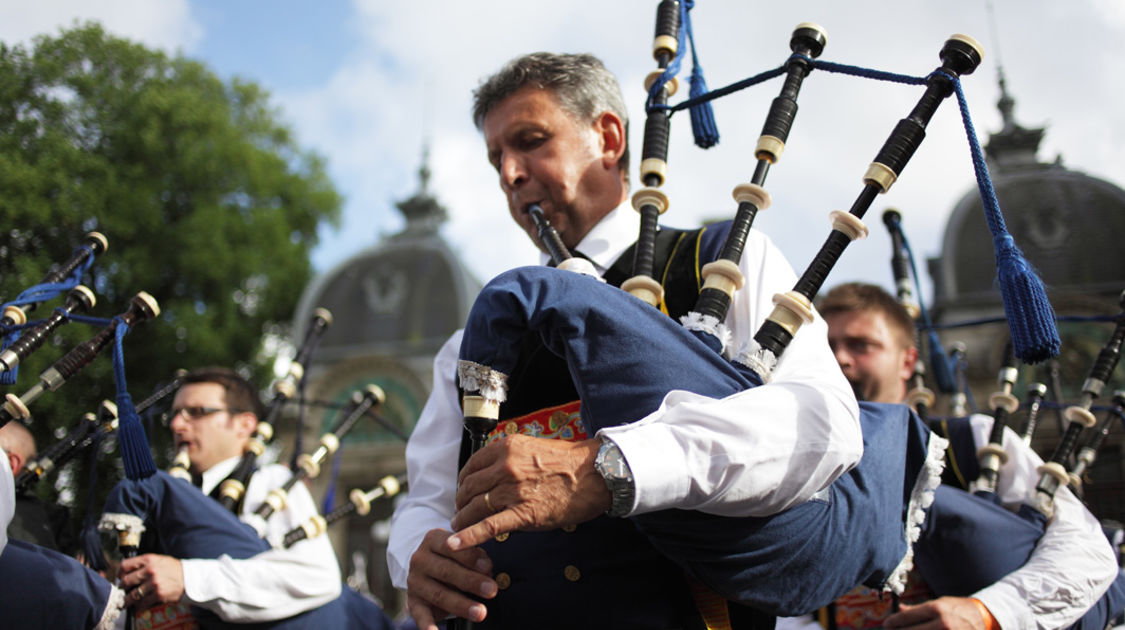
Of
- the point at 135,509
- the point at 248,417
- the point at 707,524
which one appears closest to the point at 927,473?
the point at 707,524

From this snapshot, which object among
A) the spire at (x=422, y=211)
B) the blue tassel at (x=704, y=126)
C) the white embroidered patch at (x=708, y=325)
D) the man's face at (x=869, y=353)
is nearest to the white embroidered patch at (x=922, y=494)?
the white embroidered patch at (x=708, y=325)

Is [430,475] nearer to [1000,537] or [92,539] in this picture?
Result: [1000,537]

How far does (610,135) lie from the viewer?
2.43m

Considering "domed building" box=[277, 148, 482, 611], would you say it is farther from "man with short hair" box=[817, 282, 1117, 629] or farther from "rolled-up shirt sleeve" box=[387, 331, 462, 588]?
"rolled-up shirt sleeve" box=[387, 331, 462, 588]

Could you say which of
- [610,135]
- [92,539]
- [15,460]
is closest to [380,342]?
[15,460]

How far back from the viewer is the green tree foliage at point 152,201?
4633 mm

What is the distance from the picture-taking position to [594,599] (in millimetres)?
1692

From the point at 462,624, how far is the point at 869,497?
30.3 inches

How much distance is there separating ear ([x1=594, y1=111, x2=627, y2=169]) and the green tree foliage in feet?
9.11

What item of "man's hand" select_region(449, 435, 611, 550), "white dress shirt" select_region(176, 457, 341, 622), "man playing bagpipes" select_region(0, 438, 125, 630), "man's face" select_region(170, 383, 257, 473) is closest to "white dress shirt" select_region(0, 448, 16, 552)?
"man playing bagpipes" select_region(0, 438, 125, 630)

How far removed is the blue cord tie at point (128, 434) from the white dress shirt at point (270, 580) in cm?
39

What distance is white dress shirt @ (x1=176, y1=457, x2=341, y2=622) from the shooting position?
3.12 metres

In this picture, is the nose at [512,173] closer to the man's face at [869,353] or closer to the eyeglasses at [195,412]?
the man's face at [869,353]

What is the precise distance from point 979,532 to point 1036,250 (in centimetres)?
1456
